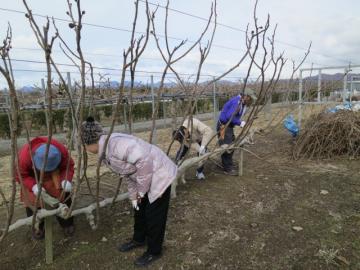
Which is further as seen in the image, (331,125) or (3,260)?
(331,125)

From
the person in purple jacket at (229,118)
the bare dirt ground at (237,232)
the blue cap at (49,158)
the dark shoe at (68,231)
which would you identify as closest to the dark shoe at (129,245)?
the bare dirt ground at (237,232)

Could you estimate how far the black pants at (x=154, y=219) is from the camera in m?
2.27

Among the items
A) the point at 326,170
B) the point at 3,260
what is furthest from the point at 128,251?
the point at 326,170

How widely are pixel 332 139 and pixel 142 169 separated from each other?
14.0 ft

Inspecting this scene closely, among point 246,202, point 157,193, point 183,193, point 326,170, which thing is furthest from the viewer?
point 326,170

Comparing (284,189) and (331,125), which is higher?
(331,125)

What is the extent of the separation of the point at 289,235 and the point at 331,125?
326cm

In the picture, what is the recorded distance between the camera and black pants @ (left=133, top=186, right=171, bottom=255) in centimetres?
227

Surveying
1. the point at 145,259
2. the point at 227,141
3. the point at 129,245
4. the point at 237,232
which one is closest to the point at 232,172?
the point at 227,141

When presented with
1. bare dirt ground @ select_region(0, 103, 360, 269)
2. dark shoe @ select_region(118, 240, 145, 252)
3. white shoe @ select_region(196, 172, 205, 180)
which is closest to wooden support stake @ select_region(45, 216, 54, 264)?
bare dirt ground @ select_region(0, 103, 360, 269)

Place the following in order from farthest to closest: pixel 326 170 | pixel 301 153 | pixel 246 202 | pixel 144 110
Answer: pixel 144 110
pixel 301 153
pixel 326 170
pixel 246 202

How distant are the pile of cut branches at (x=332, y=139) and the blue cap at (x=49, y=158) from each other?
4.04 meters

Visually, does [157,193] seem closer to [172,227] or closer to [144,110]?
Result: [172,227]

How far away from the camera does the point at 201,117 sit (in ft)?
46.8
